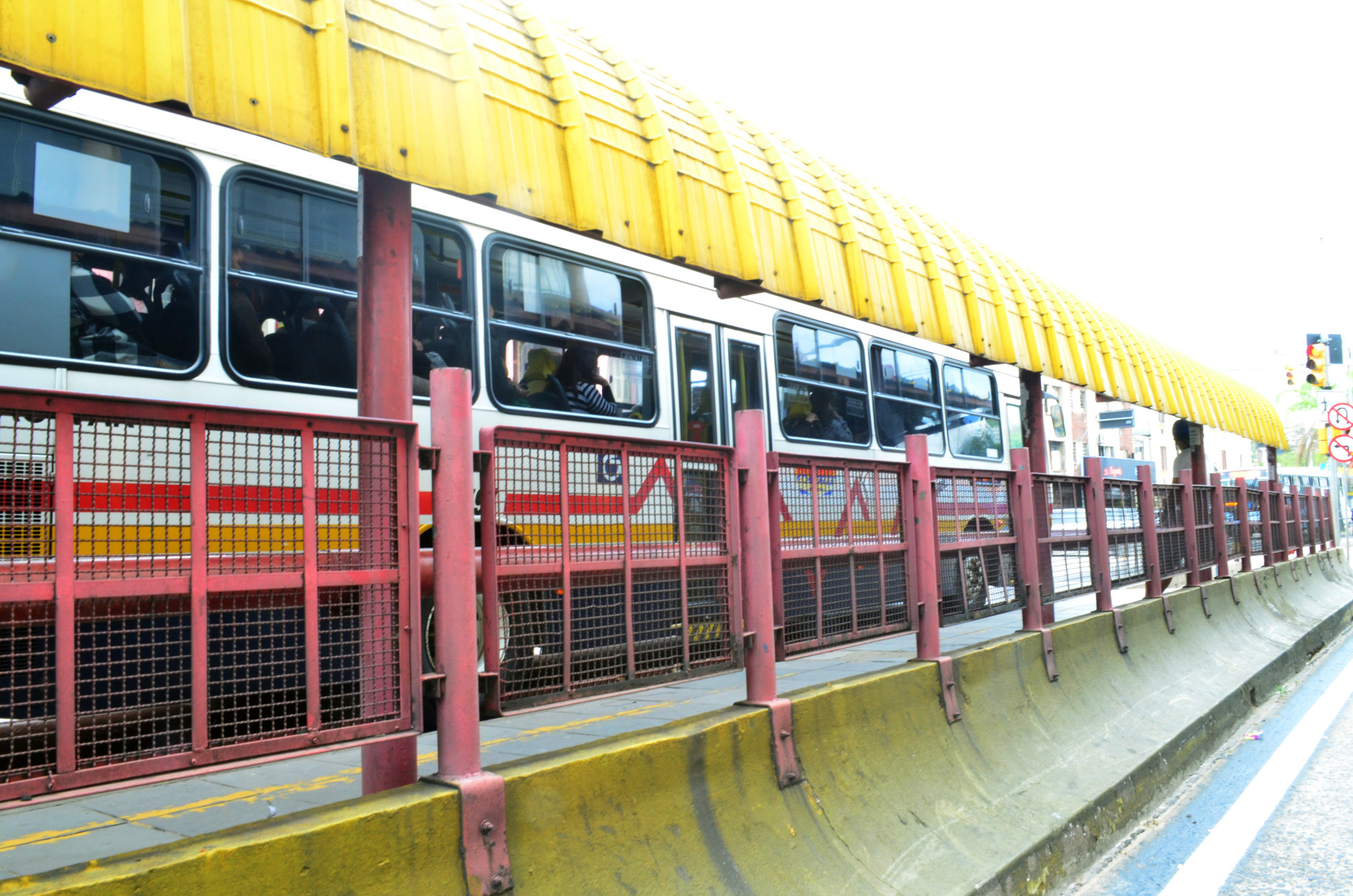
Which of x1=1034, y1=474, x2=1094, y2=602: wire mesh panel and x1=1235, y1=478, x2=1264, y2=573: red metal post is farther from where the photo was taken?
x1=1235, y1=478, x2=1264, y2=573: red metal post

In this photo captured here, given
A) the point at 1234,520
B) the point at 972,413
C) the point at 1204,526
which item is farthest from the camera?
the point at 972,413

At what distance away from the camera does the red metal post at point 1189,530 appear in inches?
377

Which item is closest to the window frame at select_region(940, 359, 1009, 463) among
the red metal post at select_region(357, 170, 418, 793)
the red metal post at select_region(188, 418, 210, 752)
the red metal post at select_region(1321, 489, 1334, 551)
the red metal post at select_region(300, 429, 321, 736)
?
the red metal post at select_region(1321, 489, 1334, 551)

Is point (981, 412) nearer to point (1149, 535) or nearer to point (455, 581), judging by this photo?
point (1149, 535)

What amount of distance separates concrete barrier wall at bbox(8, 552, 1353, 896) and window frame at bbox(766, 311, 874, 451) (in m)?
4.06

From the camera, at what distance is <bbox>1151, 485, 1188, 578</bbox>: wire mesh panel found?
906 centimetres

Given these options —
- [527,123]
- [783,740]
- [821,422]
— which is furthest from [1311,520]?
[527,123]

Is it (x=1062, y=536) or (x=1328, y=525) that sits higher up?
(x=1062, y=536)

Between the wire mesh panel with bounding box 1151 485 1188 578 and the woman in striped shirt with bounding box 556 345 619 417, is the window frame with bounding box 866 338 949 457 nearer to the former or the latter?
the wire mesh panel with bounding box 1151 485 1188 578

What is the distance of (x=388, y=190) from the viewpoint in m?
3.82

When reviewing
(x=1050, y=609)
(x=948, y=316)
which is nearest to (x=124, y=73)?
(x=1050, y=609)

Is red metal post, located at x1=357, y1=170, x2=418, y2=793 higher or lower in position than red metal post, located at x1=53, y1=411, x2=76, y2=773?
higher

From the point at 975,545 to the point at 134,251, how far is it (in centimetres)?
491

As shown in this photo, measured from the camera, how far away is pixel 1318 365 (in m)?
20.9
